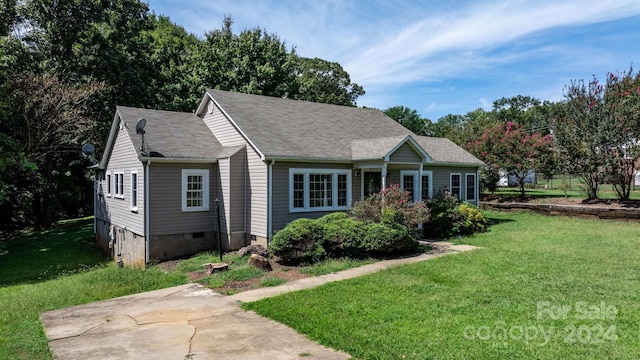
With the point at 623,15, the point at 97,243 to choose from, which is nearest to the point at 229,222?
the point at 97,243

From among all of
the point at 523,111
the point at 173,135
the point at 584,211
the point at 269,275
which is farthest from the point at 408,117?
the point at 269,275

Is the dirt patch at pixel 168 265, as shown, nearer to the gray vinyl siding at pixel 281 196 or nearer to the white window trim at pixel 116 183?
the gray vinyl siding at pixel 281 196

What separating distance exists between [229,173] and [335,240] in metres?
4.61

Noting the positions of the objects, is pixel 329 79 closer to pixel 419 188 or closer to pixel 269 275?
pixel 419 188

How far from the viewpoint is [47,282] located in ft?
42.6

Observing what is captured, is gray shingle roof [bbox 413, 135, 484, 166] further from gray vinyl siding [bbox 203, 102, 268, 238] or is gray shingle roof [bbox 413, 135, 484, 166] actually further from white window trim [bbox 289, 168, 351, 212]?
gray vinyl siding [bbox 203, 102, 268, 238]

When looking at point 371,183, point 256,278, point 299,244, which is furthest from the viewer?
point 371,183

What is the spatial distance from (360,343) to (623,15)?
1424 cm

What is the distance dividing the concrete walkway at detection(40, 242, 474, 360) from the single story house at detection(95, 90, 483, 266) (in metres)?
4.47

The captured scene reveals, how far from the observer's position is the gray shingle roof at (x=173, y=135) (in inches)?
551

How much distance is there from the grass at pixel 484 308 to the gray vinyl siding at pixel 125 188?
7.81 m

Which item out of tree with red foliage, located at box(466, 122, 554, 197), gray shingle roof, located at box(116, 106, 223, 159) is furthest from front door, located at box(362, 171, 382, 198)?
tree with red foliage, located at box(466, 122, 554, 197)

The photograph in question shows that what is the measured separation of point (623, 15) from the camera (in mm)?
13383

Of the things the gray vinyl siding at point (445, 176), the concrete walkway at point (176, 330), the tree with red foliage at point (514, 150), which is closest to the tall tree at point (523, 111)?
the tree with red foliage at point (514, 150)
